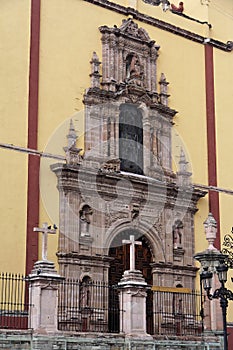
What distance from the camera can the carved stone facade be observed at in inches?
714

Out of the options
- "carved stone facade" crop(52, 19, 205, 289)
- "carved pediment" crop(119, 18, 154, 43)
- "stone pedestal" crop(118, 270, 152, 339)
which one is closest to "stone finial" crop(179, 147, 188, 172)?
"carved stone facade" crop(52, 19, 205, 289)

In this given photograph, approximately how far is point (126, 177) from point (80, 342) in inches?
237

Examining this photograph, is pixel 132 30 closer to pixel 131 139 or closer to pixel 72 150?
pixel 131 139

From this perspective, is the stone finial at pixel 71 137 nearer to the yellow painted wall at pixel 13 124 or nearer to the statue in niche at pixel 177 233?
the yellow painted wall at pixel 13 124

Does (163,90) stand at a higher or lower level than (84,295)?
higher

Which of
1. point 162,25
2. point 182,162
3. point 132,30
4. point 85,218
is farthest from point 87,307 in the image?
point 162,25

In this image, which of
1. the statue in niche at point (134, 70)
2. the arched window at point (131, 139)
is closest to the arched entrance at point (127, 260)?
the arched window at point (131, 139)

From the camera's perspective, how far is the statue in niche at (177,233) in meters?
20.1

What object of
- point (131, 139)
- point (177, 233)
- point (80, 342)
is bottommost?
point (80, 342)

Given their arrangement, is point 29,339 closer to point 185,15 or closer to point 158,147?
point 158,147

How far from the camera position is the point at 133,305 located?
15.2 meters

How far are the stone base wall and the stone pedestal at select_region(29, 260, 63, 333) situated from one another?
22 centimetres

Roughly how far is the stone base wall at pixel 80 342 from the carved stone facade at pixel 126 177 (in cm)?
312

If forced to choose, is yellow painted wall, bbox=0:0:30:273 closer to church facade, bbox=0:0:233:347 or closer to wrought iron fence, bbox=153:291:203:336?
church facade, bbox=0:0:233:347
